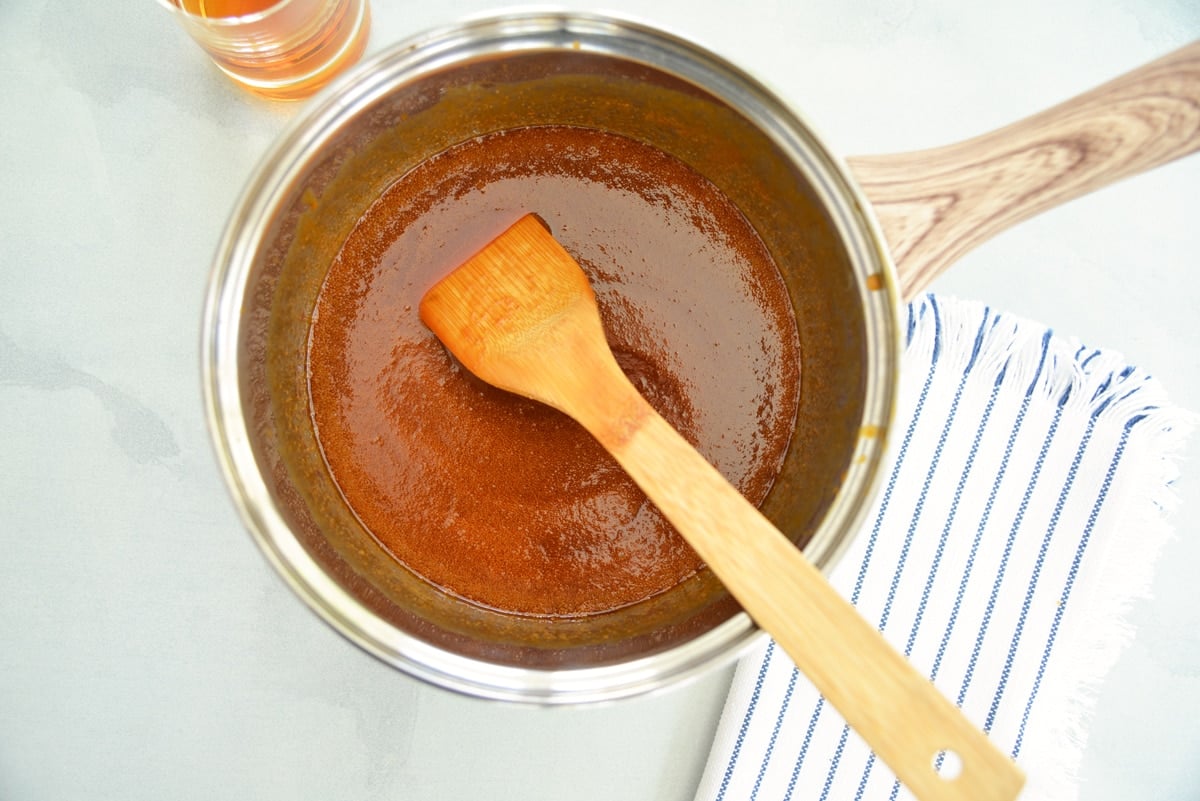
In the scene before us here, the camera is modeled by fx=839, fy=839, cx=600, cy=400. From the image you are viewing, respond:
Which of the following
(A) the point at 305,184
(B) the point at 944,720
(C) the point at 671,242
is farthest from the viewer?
(C) the point at 671,242

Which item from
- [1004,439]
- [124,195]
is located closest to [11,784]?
[124,195]

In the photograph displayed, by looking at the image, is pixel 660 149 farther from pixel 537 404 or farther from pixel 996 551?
pixel 996 551

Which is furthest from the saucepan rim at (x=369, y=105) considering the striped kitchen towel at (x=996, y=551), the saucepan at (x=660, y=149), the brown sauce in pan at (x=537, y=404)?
the striped kitchen towel at (x=996, y=551)

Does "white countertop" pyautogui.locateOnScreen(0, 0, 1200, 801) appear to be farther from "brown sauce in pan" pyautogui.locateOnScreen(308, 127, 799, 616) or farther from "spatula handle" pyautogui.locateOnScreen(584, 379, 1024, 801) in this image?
"spatula handle" pyautogui.locateOnScreen(584, 379, 1024, 801)

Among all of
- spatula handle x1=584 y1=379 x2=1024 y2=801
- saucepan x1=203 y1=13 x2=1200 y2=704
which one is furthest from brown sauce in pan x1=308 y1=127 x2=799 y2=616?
spatula handle x1=584 y1=379 x2=1024 y2=801

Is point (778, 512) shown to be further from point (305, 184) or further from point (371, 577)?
point (305, 184)

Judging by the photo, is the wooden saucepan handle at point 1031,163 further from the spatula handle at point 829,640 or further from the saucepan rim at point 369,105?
the spatula handle at point 829,640
